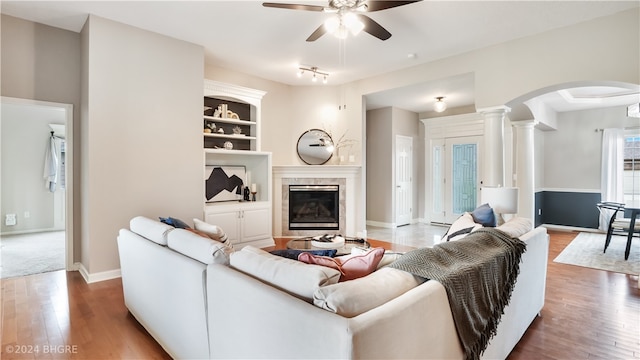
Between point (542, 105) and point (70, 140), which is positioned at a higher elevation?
point (542, 105)

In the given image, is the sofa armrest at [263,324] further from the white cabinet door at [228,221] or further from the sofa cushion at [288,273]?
the white cabinet door at [228,221]

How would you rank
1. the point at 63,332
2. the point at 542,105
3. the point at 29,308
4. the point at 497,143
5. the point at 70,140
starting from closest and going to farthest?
1. the point at 63,332
2. the point at 29,308
3. the point at 70,140
4. the point at 497,143
5. the point at 542,105

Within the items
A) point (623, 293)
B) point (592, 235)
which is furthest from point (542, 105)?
point (623, 293)

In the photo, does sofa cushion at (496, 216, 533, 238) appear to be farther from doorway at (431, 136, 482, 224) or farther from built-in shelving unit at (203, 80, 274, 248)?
doorway at (431, 136, 482, 224)

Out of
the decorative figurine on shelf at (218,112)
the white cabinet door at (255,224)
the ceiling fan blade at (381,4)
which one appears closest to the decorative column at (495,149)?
the ceiling fan blade at (381,4)

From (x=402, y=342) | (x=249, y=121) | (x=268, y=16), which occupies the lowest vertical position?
(x=402, y=342)

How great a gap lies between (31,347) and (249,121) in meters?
3.94

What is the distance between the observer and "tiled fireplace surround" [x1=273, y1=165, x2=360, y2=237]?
5.81 meters

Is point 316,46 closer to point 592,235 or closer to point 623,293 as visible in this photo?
point 623,293

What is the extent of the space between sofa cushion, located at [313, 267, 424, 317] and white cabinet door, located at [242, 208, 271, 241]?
382cm

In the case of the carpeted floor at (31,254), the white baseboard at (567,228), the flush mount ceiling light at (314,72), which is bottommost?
the white baseboard at (567,228)

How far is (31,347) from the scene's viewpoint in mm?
2209

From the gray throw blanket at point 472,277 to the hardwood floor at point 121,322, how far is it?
0.69 meters

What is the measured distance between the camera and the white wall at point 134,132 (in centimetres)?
352
